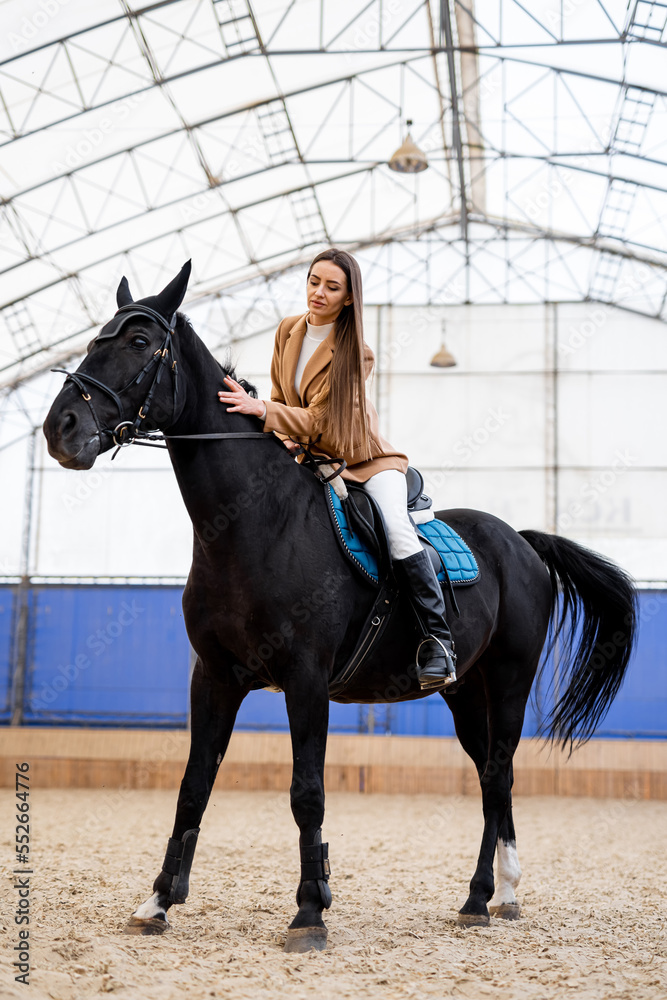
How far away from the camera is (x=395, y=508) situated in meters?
3.19

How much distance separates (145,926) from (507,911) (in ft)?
4.79

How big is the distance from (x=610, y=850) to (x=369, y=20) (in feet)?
31.6

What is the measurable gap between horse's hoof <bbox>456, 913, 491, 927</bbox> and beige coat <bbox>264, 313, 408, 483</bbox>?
5.40 ft

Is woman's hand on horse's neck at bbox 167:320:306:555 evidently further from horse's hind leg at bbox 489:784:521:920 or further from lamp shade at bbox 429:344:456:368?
lamp shade at bbox 429:344:456:368

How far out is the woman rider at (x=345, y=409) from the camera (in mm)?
2994

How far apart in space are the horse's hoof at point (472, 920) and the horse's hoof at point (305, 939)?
754 millimetres

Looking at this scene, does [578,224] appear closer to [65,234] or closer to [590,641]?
[65,234]

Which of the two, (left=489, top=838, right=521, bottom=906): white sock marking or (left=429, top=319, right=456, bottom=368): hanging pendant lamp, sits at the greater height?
(left=429, top=319, right=456, bottom=368): hanging pendant lamp

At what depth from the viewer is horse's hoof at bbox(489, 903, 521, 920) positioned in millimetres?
3457

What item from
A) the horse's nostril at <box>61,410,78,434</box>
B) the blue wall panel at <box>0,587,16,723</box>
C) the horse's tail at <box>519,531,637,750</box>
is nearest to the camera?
the horse's nostril at <box>61,410,78,434</box>

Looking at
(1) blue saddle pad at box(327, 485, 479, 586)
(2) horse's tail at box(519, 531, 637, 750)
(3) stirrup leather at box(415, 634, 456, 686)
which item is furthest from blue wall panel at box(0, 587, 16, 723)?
(3) stirrup leather at box(415, 634, 456, 686)

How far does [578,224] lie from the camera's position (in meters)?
15.2

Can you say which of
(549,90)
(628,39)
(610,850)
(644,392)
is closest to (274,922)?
(610,850)

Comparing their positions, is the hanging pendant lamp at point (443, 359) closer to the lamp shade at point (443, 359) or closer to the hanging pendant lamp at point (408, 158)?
the lamp shade at point (443, 359)
